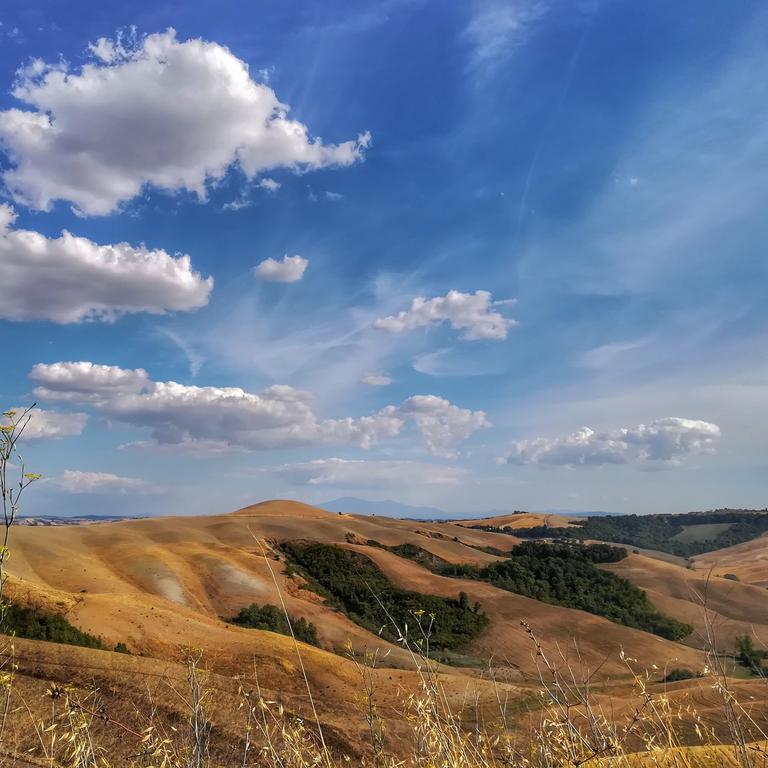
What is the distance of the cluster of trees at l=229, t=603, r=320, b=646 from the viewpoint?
31422mm

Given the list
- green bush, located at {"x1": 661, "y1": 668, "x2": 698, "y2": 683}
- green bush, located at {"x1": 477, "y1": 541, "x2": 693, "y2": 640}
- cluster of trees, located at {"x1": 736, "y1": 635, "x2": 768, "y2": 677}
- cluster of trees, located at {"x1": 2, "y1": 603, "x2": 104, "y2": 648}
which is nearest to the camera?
cluster of trees, located at {"x1": 736, "y1": 635, "x2": 768, "y2": 677}

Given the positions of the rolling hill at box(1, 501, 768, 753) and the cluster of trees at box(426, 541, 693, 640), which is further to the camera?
the cluster of trees at box(426, 541, 693, 640)

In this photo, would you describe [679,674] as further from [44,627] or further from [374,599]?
[44,627]

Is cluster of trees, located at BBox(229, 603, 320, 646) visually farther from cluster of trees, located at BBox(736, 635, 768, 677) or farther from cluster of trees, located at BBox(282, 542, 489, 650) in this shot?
cluster of trees, located at BBox(736, 635, 768, 677)

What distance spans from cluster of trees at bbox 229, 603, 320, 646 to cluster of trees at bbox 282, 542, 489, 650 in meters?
3.97

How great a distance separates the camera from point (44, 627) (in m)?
21.3

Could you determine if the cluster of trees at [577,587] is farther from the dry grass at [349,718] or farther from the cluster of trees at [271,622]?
the cluster of trees at [271,622]

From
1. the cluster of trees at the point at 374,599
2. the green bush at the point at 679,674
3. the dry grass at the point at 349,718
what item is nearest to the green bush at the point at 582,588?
the cluster of trees at the point at 374,599


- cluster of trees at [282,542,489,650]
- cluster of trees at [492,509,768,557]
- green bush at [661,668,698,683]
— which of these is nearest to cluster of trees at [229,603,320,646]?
cluster of trees at [282,542,489,650]

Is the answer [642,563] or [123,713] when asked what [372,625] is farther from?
[642,563]

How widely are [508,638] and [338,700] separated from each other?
21.0m

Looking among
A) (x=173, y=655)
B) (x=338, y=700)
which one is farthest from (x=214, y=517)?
(x=338, y=700)

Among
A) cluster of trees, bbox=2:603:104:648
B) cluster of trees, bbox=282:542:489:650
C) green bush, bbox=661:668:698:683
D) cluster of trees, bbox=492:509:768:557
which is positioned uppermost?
cluster of trees, bbox=2:603:104:648

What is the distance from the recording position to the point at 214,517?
203 feet
